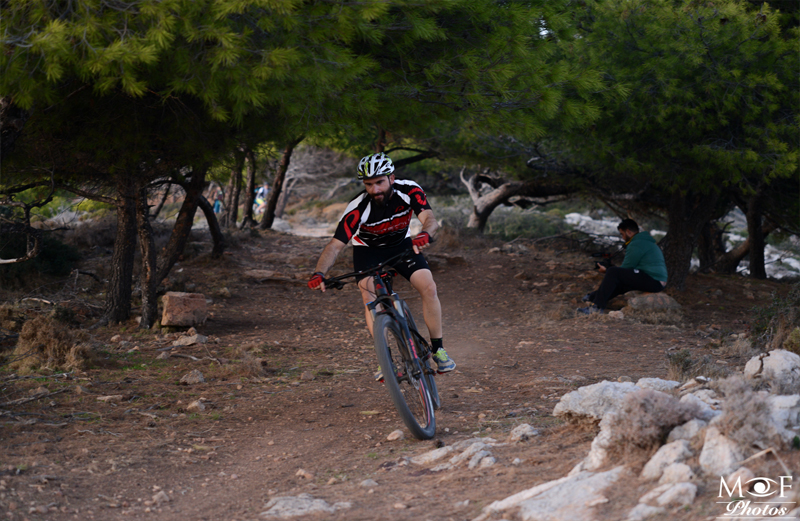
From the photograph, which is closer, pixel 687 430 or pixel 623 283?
A: pixel 687 430

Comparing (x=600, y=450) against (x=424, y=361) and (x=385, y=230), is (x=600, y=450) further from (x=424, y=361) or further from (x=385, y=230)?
(x=385, y=230)

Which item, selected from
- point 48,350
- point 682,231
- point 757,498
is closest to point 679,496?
point 757,498

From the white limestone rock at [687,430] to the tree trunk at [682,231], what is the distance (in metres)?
8.93

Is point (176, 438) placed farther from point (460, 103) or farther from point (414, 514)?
point (460, 103)

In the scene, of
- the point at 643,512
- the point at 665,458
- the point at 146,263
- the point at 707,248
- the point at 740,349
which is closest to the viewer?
the point at 643,512

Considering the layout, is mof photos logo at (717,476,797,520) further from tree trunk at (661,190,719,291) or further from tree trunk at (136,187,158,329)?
tree trunk at (661,190,719,291)

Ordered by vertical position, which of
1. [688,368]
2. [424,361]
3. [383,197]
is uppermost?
[383,197]

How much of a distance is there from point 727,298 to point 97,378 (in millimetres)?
9866

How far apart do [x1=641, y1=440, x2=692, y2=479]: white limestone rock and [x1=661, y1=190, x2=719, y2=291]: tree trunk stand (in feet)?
30.0

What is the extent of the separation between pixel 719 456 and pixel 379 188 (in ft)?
8.89

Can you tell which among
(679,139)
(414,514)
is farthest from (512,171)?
(414,514)

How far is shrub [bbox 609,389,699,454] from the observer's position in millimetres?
2965

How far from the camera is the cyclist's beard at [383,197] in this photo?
4.57 metres

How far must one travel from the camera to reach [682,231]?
1130 cm
